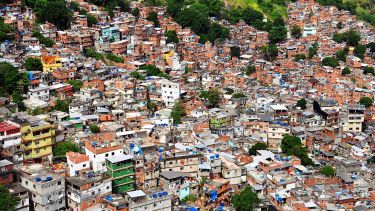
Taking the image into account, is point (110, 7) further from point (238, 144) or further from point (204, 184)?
point (204, 184)

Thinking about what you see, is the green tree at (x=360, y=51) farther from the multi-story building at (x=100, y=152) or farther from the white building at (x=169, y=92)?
the multi-story building at (x=100, y=152)

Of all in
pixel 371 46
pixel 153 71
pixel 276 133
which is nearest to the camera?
pixel 276 133

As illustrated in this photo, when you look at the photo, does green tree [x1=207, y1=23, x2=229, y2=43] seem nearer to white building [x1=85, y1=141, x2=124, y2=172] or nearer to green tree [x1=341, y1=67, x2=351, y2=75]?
green tree [x1=341, y1=67, x2=351, y2=75]

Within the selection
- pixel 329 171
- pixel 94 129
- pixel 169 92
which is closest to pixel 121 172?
pixel 94 129

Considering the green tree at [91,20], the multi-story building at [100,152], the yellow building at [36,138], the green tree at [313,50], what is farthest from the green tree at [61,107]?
the green tree at [313,50]

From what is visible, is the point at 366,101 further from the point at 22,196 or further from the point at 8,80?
the point at 22,196

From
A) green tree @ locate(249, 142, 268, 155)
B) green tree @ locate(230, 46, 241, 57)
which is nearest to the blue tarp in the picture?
green tree @ locate(249, 142, 268, 155)
